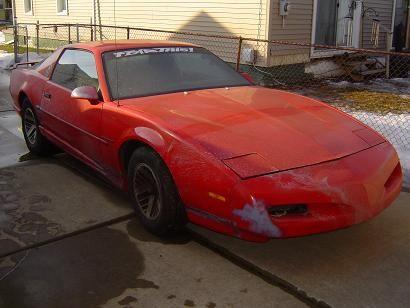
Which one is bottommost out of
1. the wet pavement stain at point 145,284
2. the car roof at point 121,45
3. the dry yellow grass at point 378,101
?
the wet pavement stain at point 145,284

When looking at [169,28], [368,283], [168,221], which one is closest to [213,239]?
[168,221]

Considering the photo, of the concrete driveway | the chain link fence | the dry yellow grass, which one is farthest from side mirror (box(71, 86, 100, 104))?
the dry yellow grass

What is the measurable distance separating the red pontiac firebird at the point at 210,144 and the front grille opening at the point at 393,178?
0.01 m

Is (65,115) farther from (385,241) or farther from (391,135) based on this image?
(391,135)

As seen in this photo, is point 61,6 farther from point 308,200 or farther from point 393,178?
point 308,200

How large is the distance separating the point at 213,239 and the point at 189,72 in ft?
5.42

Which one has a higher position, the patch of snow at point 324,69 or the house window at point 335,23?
the house window at point 335,23

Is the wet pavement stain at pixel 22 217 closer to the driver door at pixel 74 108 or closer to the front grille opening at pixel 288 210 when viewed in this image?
the driver door at pixel 74 108

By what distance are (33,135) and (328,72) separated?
25.9 feet

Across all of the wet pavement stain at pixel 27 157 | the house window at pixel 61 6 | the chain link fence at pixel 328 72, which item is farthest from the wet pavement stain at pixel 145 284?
the house window at pixel 61 6

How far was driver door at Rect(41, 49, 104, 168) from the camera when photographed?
4254 millimetres

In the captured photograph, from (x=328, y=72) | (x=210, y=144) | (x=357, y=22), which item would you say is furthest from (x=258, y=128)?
(x=357, y=22)

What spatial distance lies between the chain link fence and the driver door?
11.9 ft

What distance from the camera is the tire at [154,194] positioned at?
3.38m
